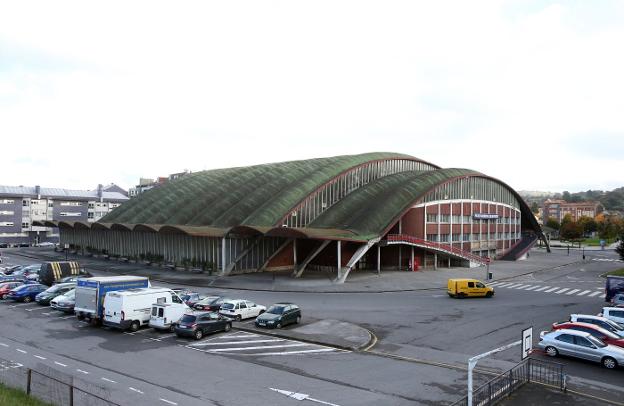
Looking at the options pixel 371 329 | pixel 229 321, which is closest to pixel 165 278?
pixel 229 321

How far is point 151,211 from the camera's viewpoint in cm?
7781

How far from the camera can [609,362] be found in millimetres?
21547

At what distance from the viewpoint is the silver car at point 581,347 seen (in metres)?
21.5

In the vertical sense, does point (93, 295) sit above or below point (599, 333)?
above

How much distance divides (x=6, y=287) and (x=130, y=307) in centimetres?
1802

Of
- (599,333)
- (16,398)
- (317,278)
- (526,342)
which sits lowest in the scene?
(317,278)

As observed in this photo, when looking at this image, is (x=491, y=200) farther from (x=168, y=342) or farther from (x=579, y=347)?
(x=168, y=342)

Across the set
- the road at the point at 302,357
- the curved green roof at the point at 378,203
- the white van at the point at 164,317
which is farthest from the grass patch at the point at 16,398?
the curved green roof at the point at 378,203

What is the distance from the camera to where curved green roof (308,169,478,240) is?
5628 cm

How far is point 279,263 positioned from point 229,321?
31234 mm

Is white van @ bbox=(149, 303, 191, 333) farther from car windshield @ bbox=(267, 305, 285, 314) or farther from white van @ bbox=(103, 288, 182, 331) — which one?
car windshield @ bbox=(267, 305, 285, 314)

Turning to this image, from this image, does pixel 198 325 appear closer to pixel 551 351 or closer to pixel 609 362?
pixel 551 351

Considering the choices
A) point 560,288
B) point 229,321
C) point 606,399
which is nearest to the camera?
point 606,399

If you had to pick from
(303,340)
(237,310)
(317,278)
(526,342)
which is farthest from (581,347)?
(317,278)
